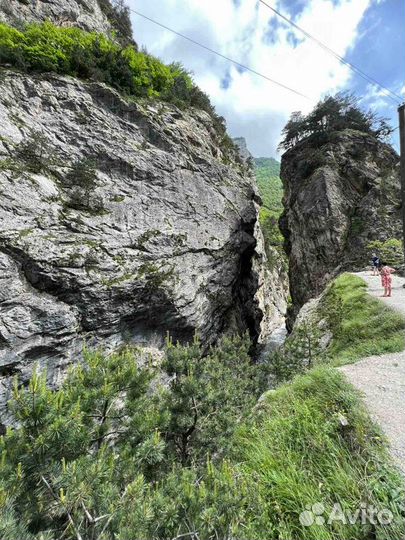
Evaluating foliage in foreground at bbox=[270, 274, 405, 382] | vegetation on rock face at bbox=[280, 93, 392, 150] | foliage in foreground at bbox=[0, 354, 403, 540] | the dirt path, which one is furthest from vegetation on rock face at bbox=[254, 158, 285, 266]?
foliage in foreground at bbox=[0, 354, 403, 540]

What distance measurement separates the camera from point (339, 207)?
86.1 feet

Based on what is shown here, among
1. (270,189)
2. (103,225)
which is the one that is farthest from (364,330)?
(270,189)

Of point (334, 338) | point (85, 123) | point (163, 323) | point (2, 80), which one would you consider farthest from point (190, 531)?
point (2, 80)

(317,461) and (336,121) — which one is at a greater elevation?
(336,121)

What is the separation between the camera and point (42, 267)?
1136cm

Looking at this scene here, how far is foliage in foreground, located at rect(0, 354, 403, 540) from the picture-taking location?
7.48 ft

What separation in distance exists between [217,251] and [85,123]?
1122 centimetres

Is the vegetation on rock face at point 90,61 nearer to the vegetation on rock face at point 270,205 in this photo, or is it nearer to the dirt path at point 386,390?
the dirt path at point 386,390

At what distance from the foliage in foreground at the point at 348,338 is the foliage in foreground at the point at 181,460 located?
3508 millimetres

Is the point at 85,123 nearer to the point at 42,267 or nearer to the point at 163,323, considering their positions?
the point at 42,267

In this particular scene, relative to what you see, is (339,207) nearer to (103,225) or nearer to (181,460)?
(103,225)

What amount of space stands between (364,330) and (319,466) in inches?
288

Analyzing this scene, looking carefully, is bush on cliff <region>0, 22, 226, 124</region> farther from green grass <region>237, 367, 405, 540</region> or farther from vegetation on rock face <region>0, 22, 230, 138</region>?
green grass <region>237, 367, 405, 540</region>

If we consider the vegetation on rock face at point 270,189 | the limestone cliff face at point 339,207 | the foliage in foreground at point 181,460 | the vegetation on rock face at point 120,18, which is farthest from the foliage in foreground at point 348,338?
the vegetation on rock face at point 270,189
